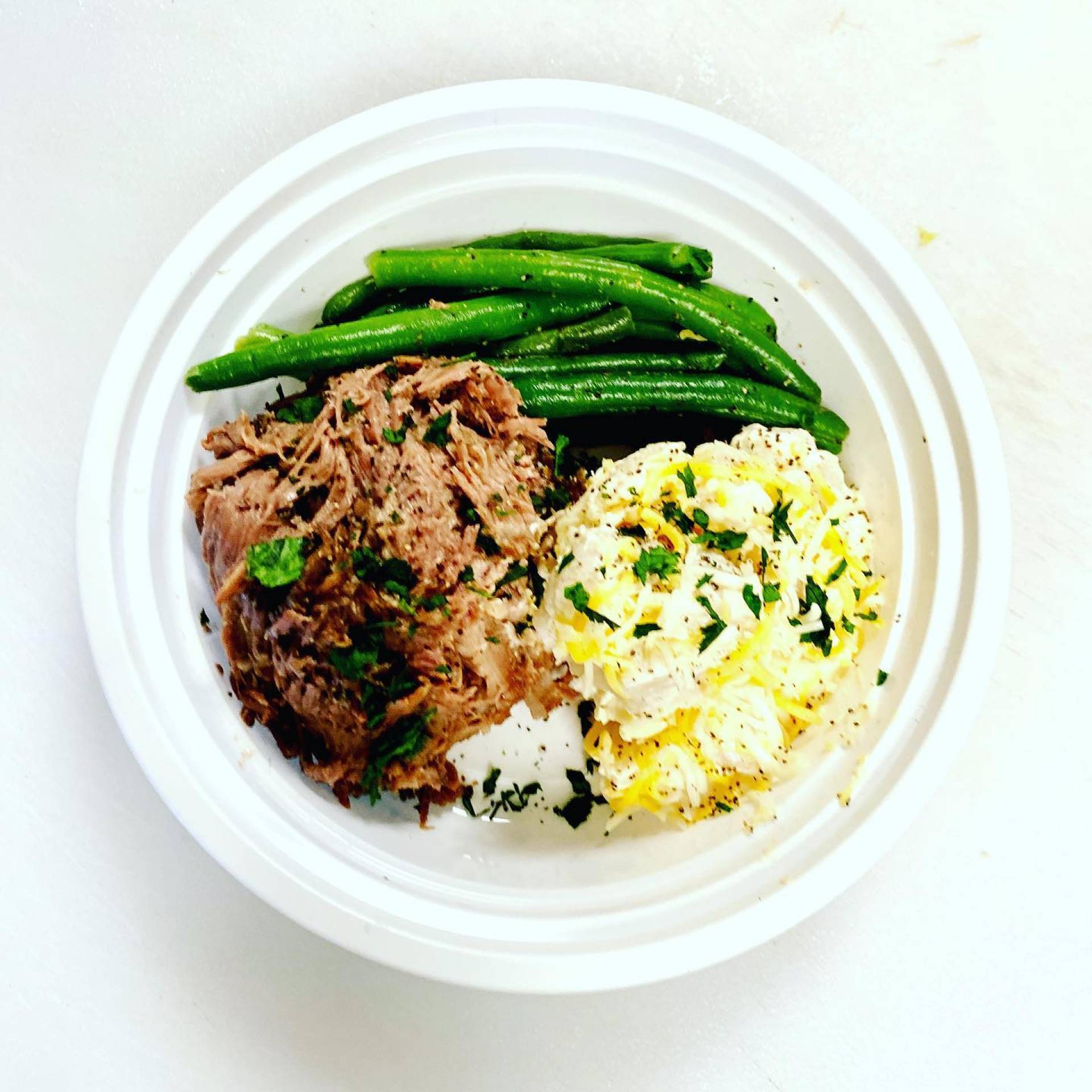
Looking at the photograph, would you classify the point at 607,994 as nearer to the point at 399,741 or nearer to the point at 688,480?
the point at 399,741

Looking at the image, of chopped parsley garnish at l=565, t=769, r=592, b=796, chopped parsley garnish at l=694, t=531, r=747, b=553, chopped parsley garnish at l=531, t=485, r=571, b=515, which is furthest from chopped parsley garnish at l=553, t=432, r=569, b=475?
chopped parsley garnish at l=565, t=769, r=592, b=796

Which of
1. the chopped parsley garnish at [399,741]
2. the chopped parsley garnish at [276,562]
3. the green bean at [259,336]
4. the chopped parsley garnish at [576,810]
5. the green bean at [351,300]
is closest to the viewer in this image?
the chopped parsley garnish at [276,562]

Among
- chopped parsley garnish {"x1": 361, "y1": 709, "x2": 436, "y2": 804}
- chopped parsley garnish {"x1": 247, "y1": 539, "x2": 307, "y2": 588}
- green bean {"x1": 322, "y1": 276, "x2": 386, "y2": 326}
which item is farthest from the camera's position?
green bean {"x1": 322, "y1": 276, "x2": 386, "y2": 326}

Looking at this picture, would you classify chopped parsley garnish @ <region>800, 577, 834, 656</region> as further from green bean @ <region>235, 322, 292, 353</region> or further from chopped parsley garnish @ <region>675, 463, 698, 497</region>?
green bean @ <region>235, 322, 292, 353</region>

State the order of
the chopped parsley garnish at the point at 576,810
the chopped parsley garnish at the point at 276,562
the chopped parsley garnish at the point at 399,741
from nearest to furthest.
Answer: the chopped parsley garnish at the point at 276,562 → the chopped parsley garnish at the point at 399,741 → the chopped parsley garnish at the point at 576,810

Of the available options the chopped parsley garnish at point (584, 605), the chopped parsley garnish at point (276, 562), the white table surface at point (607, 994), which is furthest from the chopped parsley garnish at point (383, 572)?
the white table surface at point (607, 994)

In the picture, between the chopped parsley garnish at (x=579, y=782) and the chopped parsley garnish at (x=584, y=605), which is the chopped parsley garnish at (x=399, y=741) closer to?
the chopped parsley garnish at (x=584, y=605)
